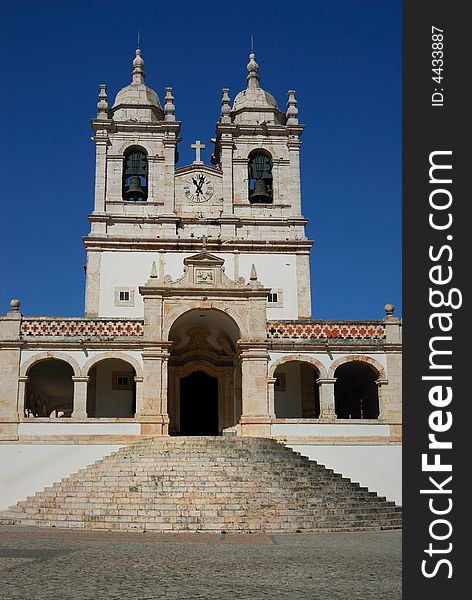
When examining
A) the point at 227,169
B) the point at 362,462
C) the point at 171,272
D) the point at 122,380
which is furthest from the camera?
the point at 227,169

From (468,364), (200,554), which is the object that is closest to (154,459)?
(200,554)

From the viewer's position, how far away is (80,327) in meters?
25.2

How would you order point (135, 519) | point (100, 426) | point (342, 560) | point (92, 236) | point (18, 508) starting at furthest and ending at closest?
point (92, 236) → point (100, 426) → point (18, 508) → point (135, 519) → point (342, 560)

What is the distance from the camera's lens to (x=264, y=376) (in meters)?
24.9

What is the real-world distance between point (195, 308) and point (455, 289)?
1882cm

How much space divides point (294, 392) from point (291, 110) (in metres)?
12.7

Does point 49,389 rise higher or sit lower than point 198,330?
lower

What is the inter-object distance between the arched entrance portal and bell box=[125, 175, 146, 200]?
23.2 ft

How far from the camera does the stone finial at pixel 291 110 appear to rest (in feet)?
109

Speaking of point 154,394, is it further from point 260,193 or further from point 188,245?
point 260,193

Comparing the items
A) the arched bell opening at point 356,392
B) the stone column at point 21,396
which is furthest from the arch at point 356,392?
the stone column at point 21,396

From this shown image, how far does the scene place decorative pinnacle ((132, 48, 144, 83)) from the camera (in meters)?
34.6

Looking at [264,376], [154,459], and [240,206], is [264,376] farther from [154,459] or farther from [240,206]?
[240,206]

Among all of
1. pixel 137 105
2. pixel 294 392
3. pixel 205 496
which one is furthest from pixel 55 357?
pixel 137 105
